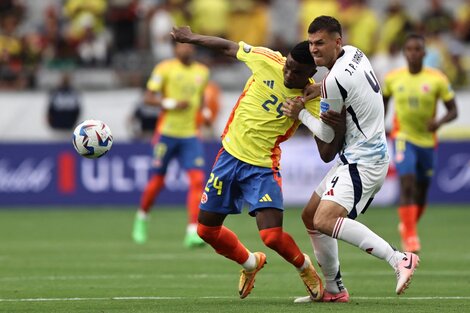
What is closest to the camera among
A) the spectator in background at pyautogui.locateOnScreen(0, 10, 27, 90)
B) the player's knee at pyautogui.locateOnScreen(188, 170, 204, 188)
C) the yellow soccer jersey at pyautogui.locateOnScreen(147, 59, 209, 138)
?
the player's knee at pyautogui.locateOnScreen(188, 170, 204, 188)

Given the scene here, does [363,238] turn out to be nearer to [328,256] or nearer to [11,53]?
[328,256]

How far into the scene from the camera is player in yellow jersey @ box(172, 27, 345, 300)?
10.3 meters

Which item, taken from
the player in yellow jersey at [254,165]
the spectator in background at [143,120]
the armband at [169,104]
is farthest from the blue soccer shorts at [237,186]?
the spectator in background at [143,120]

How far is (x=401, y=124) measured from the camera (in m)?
15.7

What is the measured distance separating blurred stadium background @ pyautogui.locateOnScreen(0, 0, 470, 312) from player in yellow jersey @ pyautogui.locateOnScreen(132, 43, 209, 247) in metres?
0.74

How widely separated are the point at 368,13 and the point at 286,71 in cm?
1575

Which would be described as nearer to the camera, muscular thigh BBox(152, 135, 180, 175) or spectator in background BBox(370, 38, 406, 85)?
muscular thigh BBox(152, 135, 180, 175)

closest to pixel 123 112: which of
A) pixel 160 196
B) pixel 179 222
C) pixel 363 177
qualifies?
pixel 160 196

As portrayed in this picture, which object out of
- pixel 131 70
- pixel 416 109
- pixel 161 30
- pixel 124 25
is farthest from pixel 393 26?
pixel 416 109

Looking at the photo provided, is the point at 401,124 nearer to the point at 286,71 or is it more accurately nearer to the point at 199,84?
the point at 199,84

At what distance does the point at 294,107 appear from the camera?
10.0 meters

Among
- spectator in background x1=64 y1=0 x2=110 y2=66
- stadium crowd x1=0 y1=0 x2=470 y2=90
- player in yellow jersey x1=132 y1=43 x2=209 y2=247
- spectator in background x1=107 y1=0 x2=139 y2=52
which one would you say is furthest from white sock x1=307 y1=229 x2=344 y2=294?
spectator in background x1=107 y1=0 x2=139 y2=52

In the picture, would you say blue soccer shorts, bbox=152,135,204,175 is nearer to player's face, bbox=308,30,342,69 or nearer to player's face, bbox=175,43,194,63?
player's face, bbox=175,43,194,63

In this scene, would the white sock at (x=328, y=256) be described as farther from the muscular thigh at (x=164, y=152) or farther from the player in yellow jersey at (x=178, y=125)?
the muscular thigh at (x=164, y=152)
